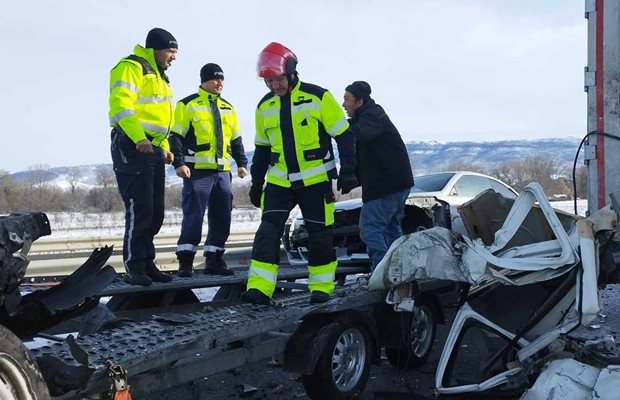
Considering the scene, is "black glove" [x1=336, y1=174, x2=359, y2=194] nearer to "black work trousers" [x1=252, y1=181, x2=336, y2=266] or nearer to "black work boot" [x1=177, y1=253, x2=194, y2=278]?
"black work trousers" [x1=252, y1=181, x2=336, y2=266]

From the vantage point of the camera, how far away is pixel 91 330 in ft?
12.8

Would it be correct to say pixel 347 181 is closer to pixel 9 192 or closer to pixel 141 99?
pixel 141 99

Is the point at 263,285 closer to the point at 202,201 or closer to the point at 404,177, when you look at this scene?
the point at 202,201

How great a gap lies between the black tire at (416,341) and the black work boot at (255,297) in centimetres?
108

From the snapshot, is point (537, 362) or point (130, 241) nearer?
point (537, 362)

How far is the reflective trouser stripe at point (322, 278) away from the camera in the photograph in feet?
15.7

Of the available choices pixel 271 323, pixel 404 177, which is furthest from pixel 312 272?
pixel 404 177

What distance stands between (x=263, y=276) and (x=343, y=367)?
32.7 inches

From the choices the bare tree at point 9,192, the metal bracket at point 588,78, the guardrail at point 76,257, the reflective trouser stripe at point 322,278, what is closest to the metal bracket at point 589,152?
the metal bracket at point 588,78

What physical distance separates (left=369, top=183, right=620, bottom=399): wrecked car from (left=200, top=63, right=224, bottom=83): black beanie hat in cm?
292

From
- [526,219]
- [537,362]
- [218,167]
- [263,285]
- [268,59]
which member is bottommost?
[537,362]

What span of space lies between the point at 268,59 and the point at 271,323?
73.7 inches

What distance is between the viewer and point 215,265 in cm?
640

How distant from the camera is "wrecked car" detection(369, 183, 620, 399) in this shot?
3.87 meters
